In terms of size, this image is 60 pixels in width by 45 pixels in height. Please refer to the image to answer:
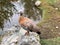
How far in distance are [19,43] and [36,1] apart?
9.14 ft

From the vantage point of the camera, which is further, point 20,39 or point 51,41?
point 51,41

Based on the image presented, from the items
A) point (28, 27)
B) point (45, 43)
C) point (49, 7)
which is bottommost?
point (45, 43)

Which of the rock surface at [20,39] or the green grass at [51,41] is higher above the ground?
the rock surface at [20,39]

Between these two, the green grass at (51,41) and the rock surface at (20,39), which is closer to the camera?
the rock surface at (20,39)

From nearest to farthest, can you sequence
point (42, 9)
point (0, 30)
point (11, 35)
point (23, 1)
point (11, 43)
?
point (11, 43) < point (11, 35) < point (0, 30) < point (42, 9) < point (23, 1)

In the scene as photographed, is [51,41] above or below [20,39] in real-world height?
below

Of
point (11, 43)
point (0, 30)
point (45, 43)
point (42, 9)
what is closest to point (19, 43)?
point (11, 43)

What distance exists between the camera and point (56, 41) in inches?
177

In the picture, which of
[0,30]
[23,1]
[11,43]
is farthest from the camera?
[23,1]

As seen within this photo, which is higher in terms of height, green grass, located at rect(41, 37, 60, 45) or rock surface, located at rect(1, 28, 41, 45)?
rock surface, located at rect(1, 28, 41, 45)

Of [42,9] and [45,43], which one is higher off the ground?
[42,9]

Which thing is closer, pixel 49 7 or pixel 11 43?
pixel 11 43

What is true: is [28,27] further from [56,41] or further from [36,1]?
[36,1]

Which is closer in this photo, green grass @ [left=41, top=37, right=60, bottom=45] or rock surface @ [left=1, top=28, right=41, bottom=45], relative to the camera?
rock surface @ [left=1, top=28, right=41, bottom=45]
